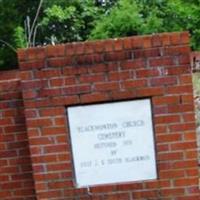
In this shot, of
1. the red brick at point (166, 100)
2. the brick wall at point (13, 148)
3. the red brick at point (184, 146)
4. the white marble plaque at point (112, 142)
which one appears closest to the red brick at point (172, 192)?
the white marble plaque at point (112, 142)

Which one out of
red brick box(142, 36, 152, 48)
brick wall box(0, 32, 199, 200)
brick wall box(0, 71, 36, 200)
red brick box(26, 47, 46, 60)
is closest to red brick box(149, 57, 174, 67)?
brick wall box(0, 32, 199, 200)

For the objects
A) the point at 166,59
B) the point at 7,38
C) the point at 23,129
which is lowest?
the point at 23,129

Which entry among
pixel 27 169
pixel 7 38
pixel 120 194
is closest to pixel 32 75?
pixel 27 169

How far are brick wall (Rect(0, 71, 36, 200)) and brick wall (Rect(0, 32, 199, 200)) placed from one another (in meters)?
0.27

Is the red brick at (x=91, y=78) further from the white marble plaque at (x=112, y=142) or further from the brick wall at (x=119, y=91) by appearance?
the white marble plaque at (x=112, y=142)

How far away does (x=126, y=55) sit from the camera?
184 inches

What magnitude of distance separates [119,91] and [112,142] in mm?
416

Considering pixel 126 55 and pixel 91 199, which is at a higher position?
pixel 126 55

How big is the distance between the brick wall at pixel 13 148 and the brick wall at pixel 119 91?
10.8 inches

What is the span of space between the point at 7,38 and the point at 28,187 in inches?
693

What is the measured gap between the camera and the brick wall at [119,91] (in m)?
4.67

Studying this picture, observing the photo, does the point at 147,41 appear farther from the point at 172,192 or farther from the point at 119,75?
the point at 172,192

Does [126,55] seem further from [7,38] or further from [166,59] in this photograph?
[7,38]

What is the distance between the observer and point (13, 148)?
5.06 m
